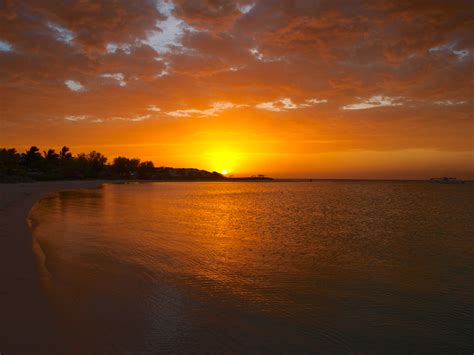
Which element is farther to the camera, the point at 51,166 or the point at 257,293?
the point at 51,166

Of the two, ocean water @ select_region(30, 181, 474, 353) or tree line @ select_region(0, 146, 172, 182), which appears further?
tree line @ select_region(0, 146, 172, 182)

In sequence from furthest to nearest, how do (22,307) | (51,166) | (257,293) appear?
1. (51,166)
2. (257,293)
3. (22,307)

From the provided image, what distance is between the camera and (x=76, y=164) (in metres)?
110

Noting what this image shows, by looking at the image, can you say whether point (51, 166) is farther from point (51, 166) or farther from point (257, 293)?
point (257, 293)

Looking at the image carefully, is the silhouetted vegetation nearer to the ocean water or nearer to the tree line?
the tree line

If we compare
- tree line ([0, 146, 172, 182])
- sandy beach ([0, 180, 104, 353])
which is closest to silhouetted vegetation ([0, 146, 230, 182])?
tree line ([0, 146, 172, 182])

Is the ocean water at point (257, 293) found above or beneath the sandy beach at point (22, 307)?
beneath

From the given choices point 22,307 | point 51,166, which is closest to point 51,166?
point 51,166

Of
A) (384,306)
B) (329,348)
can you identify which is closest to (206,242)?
(384,306)

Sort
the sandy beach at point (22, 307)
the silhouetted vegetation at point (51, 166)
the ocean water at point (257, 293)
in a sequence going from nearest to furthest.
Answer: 1. the sandy beach at point (22, 307)
2. the ocean water at point (257, 293)
3. the silhouetted vegetation at point (51, 166)

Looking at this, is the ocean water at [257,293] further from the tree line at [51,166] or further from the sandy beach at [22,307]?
the tree line at [51,166]

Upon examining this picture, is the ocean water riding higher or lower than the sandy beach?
lower

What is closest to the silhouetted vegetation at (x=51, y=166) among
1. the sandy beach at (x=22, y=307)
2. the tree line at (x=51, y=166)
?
the tree line at (x=51, y=166)

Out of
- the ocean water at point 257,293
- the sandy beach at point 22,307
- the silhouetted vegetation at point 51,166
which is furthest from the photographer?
the silhouetted vegetation at point 51,166
